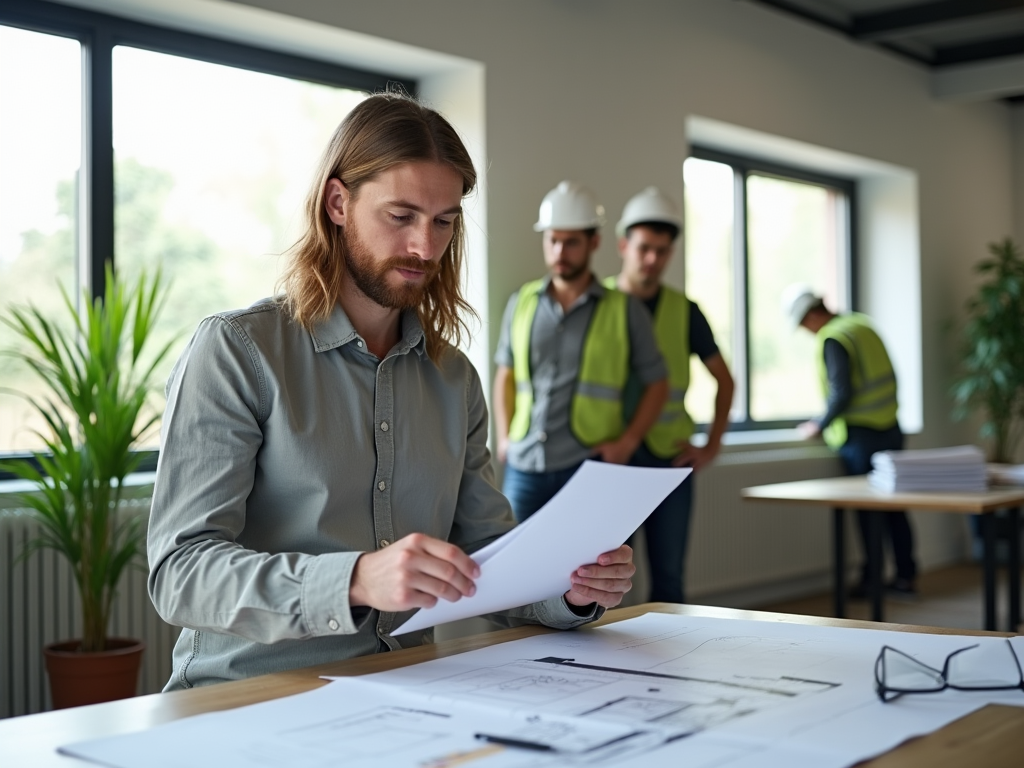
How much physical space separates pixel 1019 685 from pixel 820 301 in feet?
16.2

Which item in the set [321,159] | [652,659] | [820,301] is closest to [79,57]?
[321,159]

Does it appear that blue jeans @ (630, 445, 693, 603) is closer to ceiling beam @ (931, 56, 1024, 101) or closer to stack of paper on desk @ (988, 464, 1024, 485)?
stack of paper on desk @ (988, 464, 1024, 485)

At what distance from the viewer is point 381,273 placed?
1.63 m

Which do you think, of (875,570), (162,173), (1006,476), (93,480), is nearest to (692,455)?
(875,570)

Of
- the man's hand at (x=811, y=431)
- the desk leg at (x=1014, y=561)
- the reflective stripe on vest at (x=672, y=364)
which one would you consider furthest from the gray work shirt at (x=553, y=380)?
the man's hand at (x=811, y=431)

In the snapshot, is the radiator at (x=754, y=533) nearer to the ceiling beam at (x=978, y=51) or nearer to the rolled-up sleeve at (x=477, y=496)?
the ceiling beam at (x=978, y=51)

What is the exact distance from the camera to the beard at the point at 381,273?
5.32 ft

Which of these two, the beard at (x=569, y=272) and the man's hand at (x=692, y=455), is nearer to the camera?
the beard at (x=569, y=272)

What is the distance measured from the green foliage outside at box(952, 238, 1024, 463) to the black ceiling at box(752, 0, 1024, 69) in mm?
1196

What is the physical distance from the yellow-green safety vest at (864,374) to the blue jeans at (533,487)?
234cm

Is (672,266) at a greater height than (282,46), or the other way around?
(282,46)

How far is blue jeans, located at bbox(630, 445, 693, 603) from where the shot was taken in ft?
14.3

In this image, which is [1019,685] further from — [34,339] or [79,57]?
[79,57]

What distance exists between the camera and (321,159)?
5.68ft
